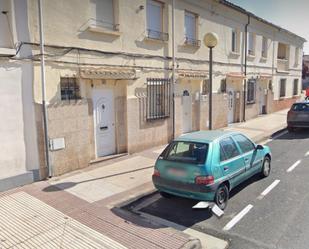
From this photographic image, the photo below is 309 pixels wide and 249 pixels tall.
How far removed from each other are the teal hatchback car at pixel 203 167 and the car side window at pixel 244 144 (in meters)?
0.03

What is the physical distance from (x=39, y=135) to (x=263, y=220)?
538cm

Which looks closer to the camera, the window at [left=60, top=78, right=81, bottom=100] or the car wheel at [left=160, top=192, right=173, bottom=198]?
the car wheel at [left=160, top=192, right=173, bottom=198]

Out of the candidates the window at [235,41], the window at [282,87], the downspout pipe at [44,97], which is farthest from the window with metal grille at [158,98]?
the window at [282,87]

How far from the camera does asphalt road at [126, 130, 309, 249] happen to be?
14.9 ft

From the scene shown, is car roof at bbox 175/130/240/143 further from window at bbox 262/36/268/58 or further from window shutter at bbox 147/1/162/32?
window at bbox 262/36/268/58

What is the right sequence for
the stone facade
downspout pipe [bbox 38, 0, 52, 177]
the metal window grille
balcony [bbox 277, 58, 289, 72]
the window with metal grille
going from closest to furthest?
downspout pipe [bbox 38, 0, 52, 177] → the stone facade → the window with metal grille → balcony [bbox 277, 58, 289, 72] → the metal window grille

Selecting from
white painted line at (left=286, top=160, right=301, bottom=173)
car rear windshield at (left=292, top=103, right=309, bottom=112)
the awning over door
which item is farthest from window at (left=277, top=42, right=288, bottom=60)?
the awning over door

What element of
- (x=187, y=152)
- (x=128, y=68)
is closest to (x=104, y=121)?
(x=128, y=68)

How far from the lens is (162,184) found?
570cm

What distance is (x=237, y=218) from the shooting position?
17.3ft

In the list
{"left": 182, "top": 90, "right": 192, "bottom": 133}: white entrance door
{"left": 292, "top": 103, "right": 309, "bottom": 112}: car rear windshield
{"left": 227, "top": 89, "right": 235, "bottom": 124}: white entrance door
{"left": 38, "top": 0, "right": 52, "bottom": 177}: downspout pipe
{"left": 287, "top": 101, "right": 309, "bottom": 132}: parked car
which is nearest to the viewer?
{"left": 38, "top": 0, "right": 52, "bottom": 177}: downspout pipe

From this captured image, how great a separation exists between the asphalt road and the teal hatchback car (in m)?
0.37

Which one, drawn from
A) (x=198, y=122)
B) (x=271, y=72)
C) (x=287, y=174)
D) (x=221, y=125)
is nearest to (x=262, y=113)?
(x=271, y=72)

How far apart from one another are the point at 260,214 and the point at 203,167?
1.45 meters
